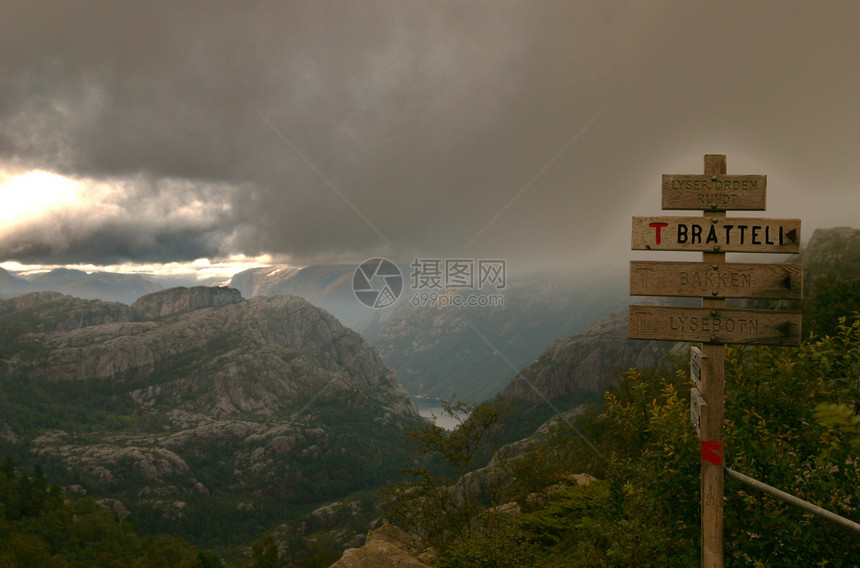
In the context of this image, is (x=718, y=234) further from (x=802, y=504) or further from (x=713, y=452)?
(x=802, y=504)

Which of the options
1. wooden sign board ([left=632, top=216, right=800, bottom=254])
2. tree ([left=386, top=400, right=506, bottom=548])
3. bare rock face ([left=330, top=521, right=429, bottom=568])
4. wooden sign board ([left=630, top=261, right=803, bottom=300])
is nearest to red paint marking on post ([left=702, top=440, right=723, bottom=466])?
wooden sign board ([left=630, top=261, right=803, bottom=300])

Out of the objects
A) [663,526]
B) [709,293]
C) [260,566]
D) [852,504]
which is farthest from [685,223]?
[260,566]

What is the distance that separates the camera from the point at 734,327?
892 centimetres

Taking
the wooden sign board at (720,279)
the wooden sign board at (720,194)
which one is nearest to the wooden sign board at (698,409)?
the wooden sign board at (720,279)

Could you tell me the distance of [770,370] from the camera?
966cm

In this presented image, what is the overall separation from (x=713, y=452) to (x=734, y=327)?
271 centimetres

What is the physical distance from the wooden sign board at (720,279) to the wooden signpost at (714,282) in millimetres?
19

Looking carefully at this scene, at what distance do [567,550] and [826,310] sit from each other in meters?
60.6

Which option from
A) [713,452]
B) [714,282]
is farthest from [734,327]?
[713,452]

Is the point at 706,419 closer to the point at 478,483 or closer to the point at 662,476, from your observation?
the point at 662,476

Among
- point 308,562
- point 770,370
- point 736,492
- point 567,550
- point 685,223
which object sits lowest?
point 308,562

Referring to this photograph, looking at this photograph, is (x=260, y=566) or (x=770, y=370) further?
(x=260, y=566)

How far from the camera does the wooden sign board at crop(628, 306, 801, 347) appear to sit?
883 centimetres

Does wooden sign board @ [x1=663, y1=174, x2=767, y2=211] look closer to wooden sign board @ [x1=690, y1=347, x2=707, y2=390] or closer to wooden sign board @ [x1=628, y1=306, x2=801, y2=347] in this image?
wooden sign board @ [x1=628, y1=306, x2=801, y2=347]
